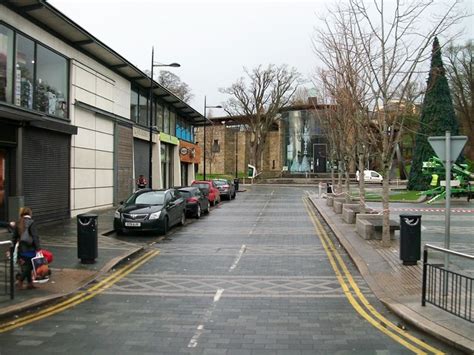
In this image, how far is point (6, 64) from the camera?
1545 cm

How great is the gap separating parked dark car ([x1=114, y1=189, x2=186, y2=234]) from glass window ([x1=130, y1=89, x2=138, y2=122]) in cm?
1198

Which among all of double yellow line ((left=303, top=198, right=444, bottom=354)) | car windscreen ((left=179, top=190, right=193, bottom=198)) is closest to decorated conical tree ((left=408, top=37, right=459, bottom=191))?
car windscreen ((left=179, top=190, right=193, bottom=198))

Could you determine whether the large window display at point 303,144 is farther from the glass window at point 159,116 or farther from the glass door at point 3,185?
the glass door at point 3,185

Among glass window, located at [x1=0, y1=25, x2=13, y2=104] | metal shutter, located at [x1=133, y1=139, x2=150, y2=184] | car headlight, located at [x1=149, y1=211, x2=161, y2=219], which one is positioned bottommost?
car headlight, located at [x1=149, y1=211, x2=161, y2=219]

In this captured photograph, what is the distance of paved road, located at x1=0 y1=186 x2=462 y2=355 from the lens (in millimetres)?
5941

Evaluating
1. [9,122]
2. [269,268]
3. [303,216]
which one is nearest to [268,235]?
[269,268]

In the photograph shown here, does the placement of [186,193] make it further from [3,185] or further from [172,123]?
[172,123]

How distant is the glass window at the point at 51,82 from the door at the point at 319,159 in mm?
56642

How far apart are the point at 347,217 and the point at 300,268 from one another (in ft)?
→ 29.0

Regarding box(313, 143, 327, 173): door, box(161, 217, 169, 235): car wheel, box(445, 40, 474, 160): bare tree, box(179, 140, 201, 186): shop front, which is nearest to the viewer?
box(161, 217, 169, 235): car wheel

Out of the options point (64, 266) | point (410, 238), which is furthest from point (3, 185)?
point (410, 238)

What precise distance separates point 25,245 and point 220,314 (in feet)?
12.4

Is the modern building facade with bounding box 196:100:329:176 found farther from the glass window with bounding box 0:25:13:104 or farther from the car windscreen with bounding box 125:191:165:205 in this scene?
the glass window with bounding box 0:25:13:104

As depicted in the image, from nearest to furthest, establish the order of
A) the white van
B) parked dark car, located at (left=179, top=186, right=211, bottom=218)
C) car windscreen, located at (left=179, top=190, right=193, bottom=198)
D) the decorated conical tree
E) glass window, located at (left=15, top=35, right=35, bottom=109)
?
glass window, located at (left=15, top=35, right=35, bottom=109), parked dark car, located at (left=179, top=186, right=211, bottom=218), car windscreen, located at (left=179, top=190, right=193, bottom=198), the decorated conical tree, the white van
